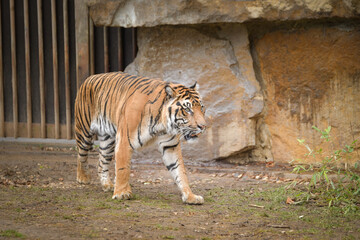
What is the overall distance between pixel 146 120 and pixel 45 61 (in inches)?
143

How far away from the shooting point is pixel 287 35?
664 centimetres

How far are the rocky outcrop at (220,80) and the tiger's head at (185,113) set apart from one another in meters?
1.92

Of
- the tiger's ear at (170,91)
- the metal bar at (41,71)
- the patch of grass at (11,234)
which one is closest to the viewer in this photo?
the patch of grass at (11,234)

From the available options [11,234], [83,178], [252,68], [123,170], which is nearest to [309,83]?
[252,68]

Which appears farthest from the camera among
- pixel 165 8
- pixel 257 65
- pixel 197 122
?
pixel 257 65

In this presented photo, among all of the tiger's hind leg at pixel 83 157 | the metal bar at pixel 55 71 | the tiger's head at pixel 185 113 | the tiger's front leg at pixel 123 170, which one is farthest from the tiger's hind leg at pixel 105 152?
the metal bar at pixel 55 71

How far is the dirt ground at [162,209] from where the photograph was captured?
153 inches

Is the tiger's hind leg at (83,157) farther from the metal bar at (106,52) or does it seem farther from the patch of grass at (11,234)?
the patch of grass at (11,234)

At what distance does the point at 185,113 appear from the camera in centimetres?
473

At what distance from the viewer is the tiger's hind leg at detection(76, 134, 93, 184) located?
5.82m

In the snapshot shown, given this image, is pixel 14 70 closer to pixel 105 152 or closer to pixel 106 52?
pixel 106 52

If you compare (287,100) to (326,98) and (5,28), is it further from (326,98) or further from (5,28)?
(5,28)

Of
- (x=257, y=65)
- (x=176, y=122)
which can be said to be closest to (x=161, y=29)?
(x=257, y=65)

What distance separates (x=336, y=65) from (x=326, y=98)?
1.34 feet
